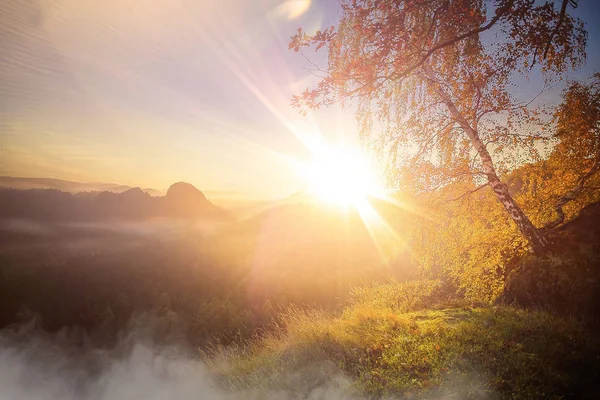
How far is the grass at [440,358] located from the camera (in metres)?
4.95

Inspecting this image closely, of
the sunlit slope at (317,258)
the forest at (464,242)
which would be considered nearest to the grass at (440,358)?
the forest at (464,242)

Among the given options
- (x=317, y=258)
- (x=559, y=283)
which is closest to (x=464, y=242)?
(x=559, y=283)

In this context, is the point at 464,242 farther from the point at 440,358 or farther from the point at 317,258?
the point at 317,258

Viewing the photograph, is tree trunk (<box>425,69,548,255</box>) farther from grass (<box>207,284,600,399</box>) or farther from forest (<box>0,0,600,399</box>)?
grass (<box>207,284,600,399</box>)

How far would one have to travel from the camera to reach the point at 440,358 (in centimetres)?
584

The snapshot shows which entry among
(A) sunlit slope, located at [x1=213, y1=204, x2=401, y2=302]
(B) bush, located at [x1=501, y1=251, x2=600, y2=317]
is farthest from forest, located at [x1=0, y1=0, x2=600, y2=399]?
(A) sunlit slope, located at [x1=213, y1=204, x2=401, y2=302]

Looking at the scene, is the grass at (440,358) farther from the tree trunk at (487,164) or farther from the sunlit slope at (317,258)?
the sunlit slope at (317,258)

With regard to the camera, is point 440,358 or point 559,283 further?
point 559,283

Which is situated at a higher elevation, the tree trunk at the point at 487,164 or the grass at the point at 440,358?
the tree trunk at the point at 487,164

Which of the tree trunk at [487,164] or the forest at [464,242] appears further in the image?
the tree trunk at [487,164]

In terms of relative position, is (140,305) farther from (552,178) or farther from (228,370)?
(552,178)

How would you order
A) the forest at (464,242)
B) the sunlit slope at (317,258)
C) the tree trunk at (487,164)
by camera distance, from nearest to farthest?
the forest at (464,242)
the tree trunk at (487,164)
the sunlit slope at (317,258)

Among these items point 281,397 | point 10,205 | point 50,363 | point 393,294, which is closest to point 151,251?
point 50,363

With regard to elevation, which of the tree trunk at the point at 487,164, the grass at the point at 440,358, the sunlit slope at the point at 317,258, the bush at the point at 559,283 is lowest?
the sunlit slope at the point at 317,258
